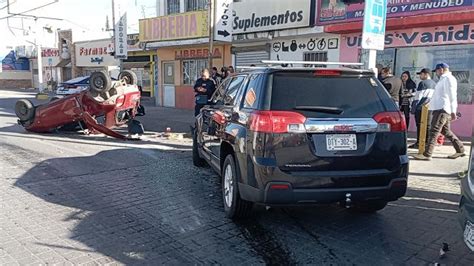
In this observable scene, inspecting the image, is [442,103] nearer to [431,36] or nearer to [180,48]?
[431,36]

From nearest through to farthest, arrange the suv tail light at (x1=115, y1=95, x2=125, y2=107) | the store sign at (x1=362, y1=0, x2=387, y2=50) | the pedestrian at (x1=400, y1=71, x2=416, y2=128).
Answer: the store sign at (x1=362, y1=0, x2=387, y2=50)
the pedestrian at (x1=400, y1=71, x2=416, y2=128)
the suv tail light at (x1=115, y1=95, x2=125, y2=107)

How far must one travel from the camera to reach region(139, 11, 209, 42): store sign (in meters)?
16.2

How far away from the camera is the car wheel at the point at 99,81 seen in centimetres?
995

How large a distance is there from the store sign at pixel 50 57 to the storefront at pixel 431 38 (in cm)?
3079

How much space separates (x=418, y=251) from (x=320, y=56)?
1047cm

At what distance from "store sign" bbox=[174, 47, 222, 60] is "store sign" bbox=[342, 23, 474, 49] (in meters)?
7.02

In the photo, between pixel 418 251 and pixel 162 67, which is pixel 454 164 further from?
pixel 162 67

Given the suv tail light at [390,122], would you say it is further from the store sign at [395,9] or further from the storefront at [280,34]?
the storefront at [280,34]

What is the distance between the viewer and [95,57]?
101 feet

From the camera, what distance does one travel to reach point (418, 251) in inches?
154

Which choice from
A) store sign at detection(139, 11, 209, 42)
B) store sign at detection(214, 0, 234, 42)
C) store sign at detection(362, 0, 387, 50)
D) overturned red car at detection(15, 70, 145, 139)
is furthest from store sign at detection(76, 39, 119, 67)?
store sign at detection(362, 0, 387, 50)

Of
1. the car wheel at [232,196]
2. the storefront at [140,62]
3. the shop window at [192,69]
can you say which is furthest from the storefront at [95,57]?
the car wheel at [232,196]

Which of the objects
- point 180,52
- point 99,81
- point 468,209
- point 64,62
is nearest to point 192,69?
point 180,52

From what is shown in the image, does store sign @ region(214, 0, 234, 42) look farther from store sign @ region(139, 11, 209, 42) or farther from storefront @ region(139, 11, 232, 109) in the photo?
storefront @ region(139, 11, 232, 109)
